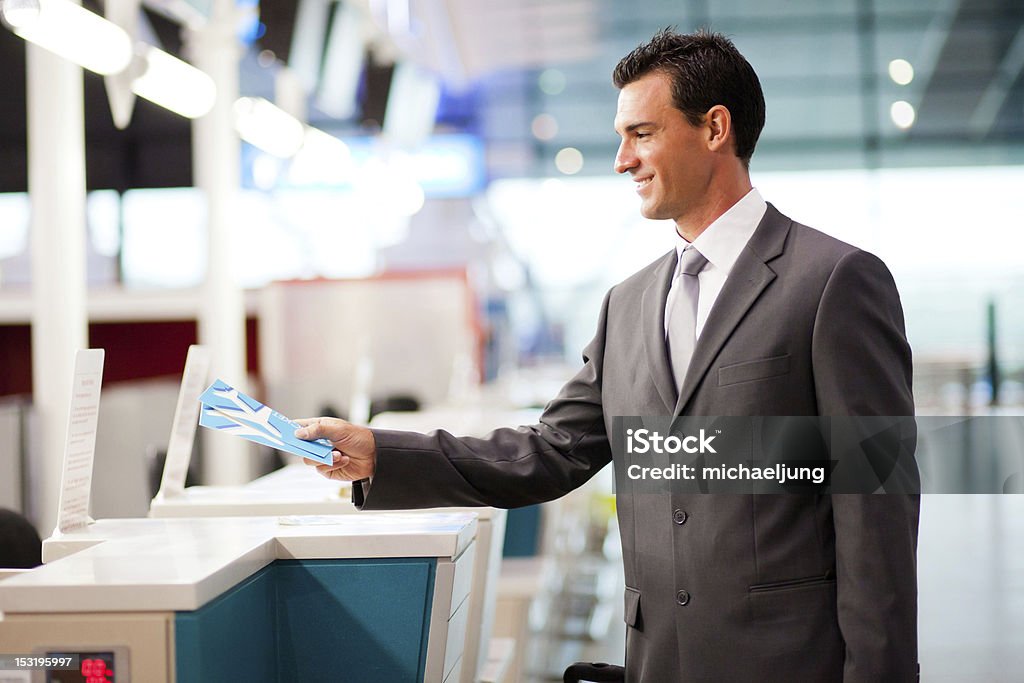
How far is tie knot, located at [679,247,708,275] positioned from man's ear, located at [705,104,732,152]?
18cm

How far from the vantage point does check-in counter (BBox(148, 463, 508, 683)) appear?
2307mm

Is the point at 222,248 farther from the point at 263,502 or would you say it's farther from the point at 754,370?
the point at 754,370

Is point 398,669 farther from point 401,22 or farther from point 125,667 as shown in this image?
point 401,22

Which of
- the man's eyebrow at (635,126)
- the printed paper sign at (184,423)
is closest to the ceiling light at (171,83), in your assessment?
the printed paper sign at (184,423)

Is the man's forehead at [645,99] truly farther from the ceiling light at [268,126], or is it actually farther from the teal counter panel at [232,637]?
the ceiling light at [268,126]

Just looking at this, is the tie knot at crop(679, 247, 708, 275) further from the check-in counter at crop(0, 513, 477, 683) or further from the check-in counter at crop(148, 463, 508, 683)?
the check-in counter at crop(148, 463, 508, 683)

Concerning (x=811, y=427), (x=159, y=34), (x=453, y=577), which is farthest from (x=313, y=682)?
(x=159, y=34)

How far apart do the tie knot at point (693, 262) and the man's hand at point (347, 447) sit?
2.05 ft

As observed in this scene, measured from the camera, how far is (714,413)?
1.81 metres

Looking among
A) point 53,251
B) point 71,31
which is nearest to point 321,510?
point 71,31

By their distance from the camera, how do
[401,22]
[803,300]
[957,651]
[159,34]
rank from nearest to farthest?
1. [803,300]
2. [957,651]
3. [159,34]
4. [401,22]

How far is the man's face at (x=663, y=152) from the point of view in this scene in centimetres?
191

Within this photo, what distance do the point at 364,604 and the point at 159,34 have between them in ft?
19.3

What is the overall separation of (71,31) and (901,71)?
8.80 m
